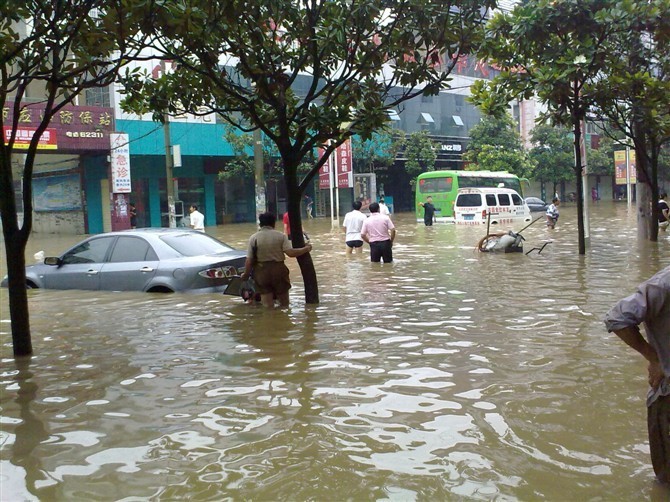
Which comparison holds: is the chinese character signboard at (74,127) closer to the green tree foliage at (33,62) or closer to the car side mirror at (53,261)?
the car side mirror at (53,261)

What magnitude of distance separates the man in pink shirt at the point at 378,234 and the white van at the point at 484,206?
655 inches

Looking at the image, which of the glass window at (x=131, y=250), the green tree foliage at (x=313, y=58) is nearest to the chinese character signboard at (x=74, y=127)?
the glass window at (x=131, y=250)

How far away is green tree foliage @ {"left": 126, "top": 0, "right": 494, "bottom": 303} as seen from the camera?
9172 millimetres

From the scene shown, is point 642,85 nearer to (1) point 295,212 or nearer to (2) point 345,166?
(1) point 295,212

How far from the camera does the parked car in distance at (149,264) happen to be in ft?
35.1

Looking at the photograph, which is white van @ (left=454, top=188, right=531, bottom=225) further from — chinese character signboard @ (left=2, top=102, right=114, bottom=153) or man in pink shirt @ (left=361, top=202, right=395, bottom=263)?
man in pink shirt @ (left=361, top=202, right=395, bottom=263)

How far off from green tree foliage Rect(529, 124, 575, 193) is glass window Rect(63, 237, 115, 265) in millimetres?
46000

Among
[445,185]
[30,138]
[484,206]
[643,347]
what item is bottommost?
[643,347]

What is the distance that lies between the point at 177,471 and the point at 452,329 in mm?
4655

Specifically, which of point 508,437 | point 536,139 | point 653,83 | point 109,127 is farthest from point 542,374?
point 536,139

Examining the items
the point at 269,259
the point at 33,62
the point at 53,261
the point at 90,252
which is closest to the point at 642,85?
the point at 269,259

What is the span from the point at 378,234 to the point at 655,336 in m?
12.1

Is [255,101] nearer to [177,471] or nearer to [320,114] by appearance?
[320,114]

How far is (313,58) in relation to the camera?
10008 mm
